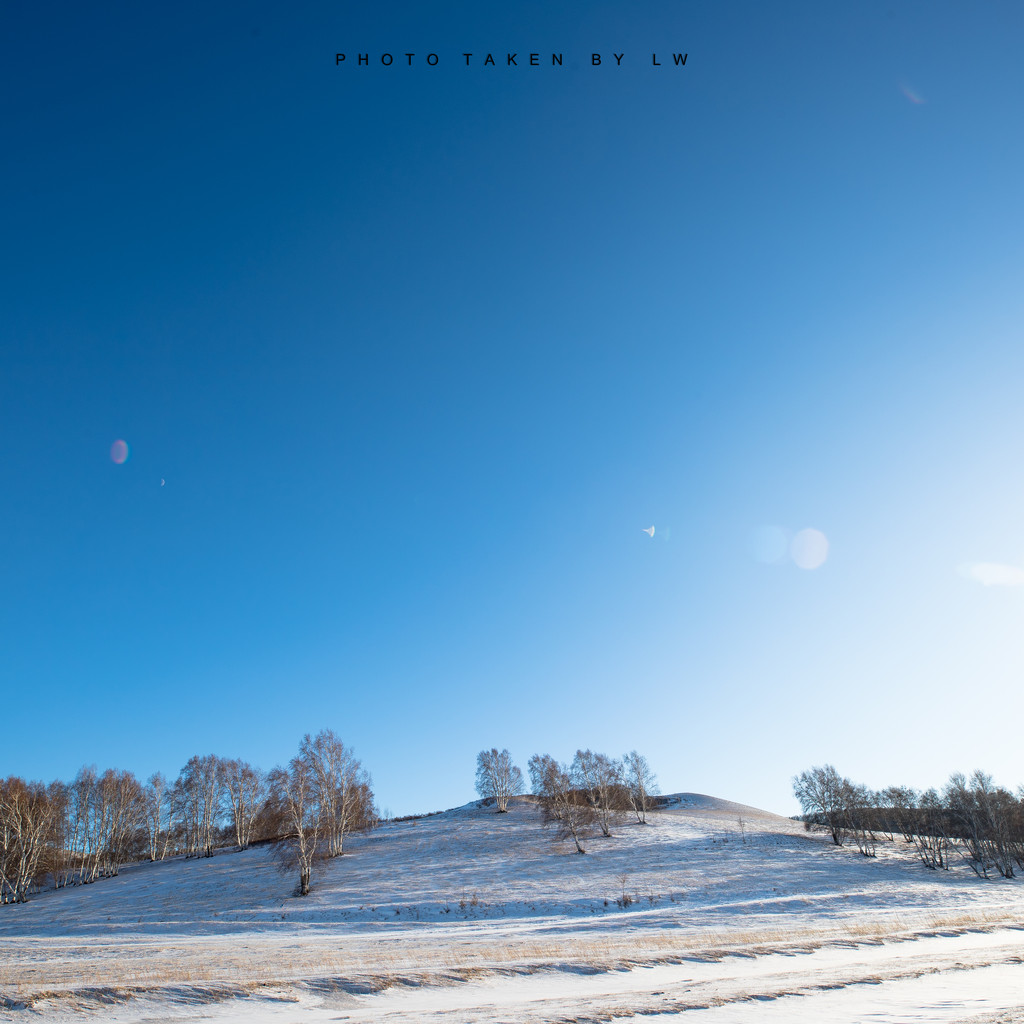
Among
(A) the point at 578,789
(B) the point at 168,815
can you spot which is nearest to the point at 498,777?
(A) the point at 578,789

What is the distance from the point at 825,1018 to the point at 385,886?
132 feet

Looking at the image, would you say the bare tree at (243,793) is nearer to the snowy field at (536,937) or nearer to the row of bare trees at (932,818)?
the snowy field at (536,937)

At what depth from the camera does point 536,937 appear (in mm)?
25234

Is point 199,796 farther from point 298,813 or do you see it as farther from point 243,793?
point 298,813

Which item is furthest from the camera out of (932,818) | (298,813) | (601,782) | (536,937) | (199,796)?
(199,796)

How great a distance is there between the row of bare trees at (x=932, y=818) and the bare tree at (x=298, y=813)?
47555 millimetres

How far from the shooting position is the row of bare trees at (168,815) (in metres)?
Result: 52.5

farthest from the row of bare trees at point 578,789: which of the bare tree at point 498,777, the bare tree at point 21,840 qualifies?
the bare tree at point 21,840

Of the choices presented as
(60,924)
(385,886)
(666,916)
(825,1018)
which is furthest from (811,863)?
(60,924)

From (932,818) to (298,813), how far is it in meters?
55.8

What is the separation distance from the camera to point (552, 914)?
110 feet

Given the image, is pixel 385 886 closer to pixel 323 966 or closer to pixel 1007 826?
pixel 323 966

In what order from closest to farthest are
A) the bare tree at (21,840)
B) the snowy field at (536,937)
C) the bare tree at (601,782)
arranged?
the snowy field at (536,937) < the bare tree at (21,840) < the bare tree at (601,782)

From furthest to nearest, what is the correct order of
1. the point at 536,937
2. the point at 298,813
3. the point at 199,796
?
the point at 199,796, the point at 298,813, the point at 536,937
